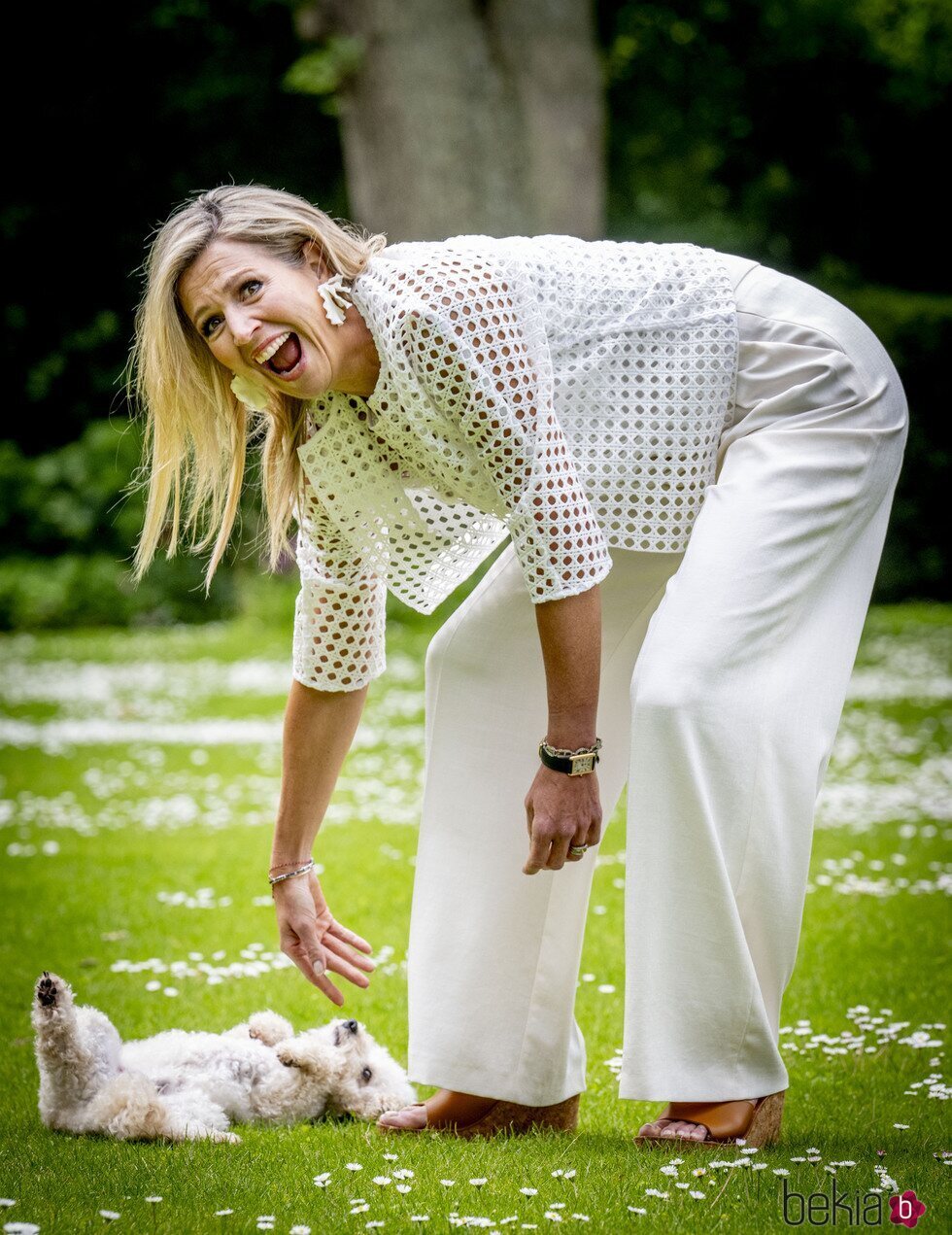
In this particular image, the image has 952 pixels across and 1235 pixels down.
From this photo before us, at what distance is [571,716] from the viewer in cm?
271

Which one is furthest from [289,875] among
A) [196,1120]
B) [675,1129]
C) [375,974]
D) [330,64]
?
[330,64]

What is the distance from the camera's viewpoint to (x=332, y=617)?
317cm

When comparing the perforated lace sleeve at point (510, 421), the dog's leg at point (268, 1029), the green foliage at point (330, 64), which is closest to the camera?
the perforated lace sleeve at point (510, 421)

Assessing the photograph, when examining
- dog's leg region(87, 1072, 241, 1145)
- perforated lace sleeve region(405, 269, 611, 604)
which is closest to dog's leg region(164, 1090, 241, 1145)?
dog's leg region(87, 1072, 241, 1145)

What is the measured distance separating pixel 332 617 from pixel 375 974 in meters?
1.74

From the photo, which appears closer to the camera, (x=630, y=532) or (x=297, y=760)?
(x=630, y=532)

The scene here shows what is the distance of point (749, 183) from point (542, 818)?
20.0m

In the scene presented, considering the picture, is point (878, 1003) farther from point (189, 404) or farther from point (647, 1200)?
point (189, 404)

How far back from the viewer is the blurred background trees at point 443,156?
1216 centimetres

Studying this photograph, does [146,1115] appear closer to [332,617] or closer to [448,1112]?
[448,1112]

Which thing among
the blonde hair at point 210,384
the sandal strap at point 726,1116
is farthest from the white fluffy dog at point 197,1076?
the blonde hair at point 210,384

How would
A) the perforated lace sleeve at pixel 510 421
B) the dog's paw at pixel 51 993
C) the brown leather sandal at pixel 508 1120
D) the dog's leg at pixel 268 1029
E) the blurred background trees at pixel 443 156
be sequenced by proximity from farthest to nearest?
the blurred background trees at pixel 443 156 → the dog's leg at pixel 268 1029 → the brown leather sandal at pixel 508 1120 → the dog's paw at pixel 51 993 → the perforated lace sleeve at pixel 510 421

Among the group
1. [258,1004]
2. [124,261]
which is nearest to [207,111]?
[124,261]

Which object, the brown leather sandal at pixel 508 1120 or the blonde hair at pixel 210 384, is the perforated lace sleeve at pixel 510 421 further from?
the brown leather sandal at pixel 508 1120
